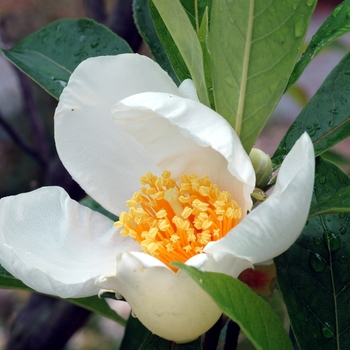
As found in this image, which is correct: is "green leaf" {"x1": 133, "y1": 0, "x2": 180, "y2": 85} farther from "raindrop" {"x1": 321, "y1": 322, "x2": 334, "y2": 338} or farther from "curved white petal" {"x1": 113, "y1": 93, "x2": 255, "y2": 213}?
"raindrop" {"x1": 321, "y1": 322, "x2": 334, "y2": 338}

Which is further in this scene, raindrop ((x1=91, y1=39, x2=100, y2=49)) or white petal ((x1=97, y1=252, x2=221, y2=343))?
raindrop ((x1=91, y1=39, x2=100, y2=49))

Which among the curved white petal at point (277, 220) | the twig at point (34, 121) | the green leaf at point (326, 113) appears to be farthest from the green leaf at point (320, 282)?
the twig at point (34, 121)

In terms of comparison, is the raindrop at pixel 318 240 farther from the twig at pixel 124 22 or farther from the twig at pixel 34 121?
the twig at pixel 34 121

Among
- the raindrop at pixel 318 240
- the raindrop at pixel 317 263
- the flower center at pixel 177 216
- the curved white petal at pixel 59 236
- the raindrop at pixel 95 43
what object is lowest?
the curved white petal at pixel 59 236

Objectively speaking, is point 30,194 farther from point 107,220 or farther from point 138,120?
point 138,120

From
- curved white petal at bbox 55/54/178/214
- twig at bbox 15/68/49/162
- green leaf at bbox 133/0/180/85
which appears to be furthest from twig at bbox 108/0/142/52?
curved white petal at bbox 55/54/178/214

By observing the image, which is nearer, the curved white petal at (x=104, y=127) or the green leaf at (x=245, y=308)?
the green leaf at (x=245, y=308)

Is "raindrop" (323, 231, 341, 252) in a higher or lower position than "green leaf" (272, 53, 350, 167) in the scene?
lower

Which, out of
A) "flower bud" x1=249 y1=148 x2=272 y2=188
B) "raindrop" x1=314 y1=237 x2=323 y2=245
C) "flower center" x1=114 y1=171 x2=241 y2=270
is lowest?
"raindrop" x1=314 y1=237 x2=323 y2=245

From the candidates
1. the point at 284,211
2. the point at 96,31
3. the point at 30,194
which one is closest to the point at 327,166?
the point at 284,211
